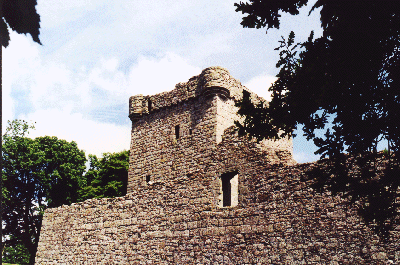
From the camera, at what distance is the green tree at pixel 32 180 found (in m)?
28.7

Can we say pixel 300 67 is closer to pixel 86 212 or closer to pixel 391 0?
pixel 391 0

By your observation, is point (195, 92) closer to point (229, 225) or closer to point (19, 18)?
point (229, 225)

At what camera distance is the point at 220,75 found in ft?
54.1

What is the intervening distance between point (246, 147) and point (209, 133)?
4.92m

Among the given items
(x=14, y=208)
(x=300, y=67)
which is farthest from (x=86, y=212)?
(x=14, y=208)

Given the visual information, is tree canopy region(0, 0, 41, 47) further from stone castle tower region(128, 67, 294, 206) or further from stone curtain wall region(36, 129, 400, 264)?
stone castle tower region(128, 67, 294, 206)

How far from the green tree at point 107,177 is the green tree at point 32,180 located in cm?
133

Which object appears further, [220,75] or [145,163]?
[145,163]

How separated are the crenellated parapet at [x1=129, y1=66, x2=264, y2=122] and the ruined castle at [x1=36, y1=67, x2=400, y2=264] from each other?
0.05m

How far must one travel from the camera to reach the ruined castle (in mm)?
8883

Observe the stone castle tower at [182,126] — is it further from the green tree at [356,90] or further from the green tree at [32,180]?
the green tree at [32,180]

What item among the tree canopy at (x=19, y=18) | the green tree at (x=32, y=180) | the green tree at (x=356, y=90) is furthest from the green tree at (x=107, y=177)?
the tree canopy at (x=19, y=18)

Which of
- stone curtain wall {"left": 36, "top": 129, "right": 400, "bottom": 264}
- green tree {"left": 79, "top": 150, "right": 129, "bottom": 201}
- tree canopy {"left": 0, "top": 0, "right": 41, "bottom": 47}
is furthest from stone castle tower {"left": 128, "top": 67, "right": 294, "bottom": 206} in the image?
green tree {"left": 79, "top": 150, "right": 129, "bottom": 201}

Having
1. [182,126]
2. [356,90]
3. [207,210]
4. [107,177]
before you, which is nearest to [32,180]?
[107,177]
